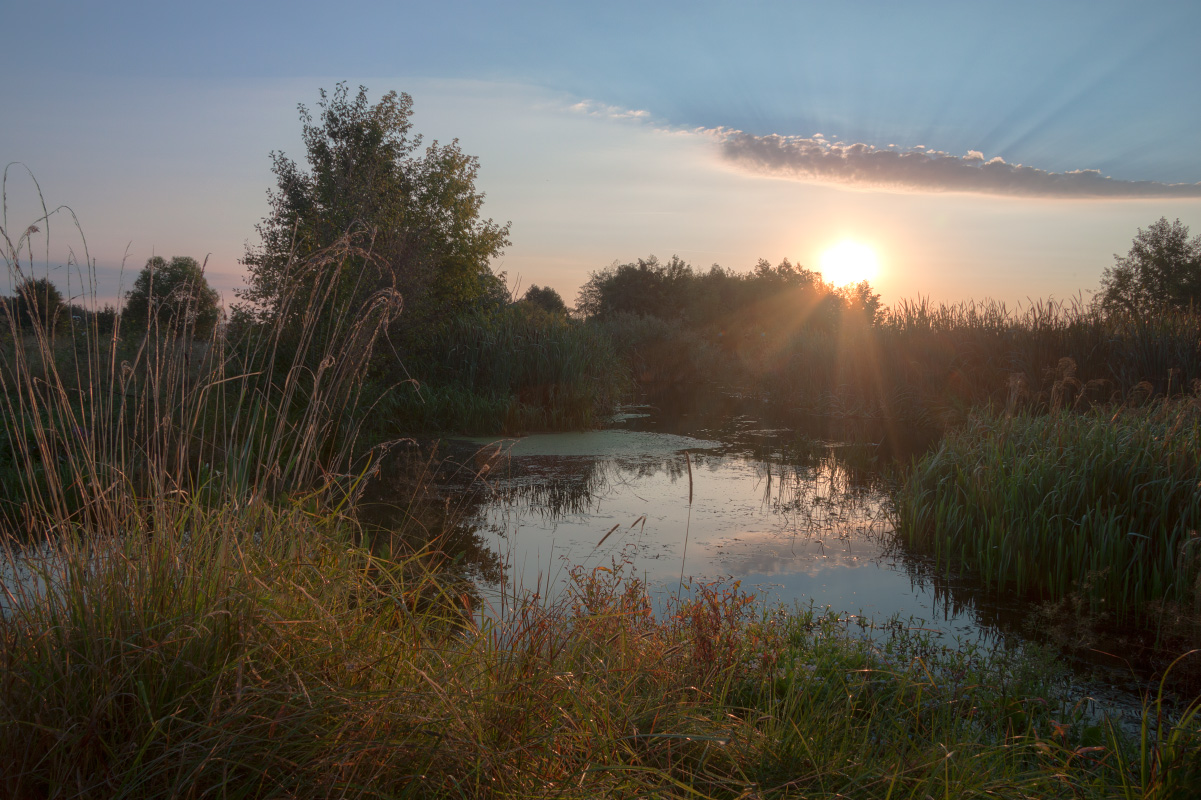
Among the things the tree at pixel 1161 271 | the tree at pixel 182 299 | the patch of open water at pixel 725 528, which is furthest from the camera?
the tree at pixel 1161 271

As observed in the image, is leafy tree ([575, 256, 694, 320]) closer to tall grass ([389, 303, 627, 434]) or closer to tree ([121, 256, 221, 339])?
tall grass ([389, 303, 627, 434])

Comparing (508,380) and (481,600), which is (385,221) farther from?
(481,600)

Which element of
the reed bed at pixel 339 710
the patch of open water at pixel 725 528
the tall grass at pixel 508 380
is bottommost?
the patch of open water at pixel 725 528

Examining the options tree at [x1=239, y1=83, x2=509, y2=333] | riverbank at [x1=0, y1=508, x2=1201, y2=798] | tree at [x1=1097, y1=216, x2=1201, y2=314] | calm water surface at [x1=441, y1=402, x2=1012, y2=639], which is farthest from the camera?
tree at [x1=1097, y1=216, x2=1201, y2=314]

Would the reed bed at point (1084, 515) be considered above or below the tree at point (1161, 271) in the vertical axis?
below

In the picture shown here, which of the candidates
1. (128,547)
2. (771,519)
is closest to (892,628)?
(771,519)

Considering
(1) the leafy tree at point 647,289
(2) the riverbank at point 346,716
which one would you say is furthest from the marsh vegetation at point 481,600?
(1) the leafy tree at point 647,289

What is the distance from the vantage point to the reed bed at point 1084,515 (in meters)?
4.12

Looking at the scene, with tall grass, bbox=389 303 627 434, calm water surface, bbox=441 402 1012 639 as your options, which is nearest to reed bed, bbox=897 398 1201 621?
calm water surface, bbox=441 402 1012 639

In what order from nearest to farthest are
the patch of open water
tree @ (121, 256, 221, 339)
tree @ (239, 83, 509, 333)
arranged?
tree @ (121, 256, 221, 339) < the patch of open water < tree @ (239, 83, 509, 333)

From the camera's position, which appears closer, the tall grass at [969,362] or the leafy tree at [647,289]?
the tall grass at [969,362]

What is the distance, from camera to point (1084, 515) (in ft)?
14.3

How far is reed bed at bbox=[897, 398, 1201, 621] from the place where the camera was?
4117mm

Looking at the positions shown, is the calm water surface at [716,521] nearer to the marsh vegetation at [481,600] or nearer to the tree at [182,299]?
the marsh vegetation at [481,600]
